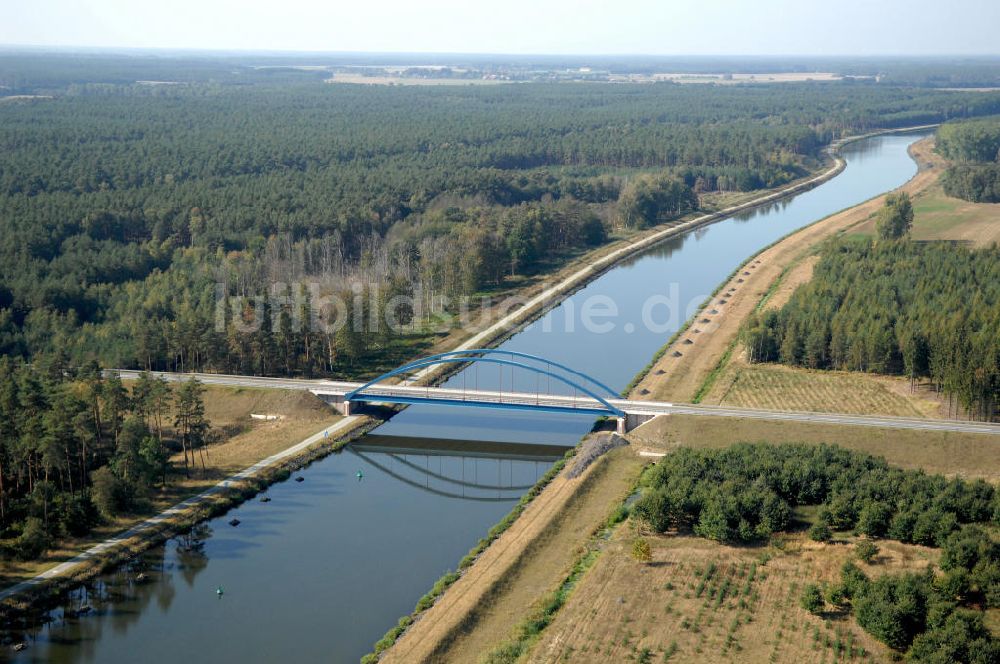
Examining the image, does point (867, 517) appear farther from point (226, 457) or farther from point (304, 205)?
point (304, 205)

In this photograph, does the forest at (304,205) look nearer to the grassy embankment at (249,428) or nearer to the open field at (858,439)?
the grassy embankment at (249,428)

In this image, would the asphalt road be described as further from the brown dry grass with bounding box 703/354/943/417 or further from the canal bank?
the canal bank

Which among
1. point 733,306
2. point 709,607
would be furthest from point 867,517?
point 733,306

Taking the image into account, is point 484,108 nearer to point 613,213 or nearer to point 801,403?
point 613,213

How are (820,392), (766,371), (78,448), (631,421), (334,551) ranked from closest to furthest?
(334,551)
(78,448)
(631,421)
(820,392)
(766,371)

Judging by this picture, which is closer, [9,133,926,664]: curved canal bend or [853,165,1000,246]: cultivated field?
[9,133,926,664]: curved canal bend

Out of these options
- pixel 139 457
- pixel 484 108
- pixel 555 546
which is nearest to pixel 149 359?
pixel 139 457

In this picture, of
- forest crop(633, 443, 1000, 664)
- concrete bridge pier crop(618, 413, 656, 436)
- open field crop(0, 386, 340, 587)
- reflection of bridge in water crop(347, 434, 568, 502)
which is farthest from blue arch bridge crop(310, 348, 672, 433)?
forest crop(633, 443, 1000, 664)
